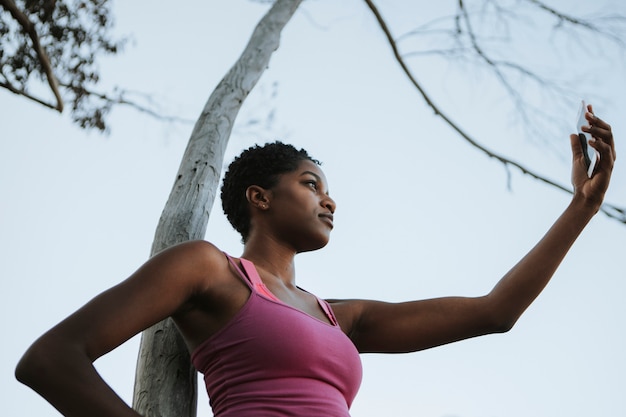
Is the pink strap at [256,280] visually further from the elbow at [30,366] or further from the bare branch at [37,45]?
the bare branch at [37,45]

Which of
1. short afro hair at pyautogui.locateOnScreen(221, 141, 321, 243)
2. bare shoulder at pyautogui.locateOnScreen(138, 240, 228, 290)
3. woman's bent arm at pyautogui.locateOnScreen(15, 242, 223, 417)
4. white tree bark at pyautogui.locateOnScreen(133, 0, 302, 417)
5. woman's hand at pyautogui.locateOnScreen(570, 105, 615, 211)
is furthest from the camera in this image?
short afro hair at pyautogui.locateOnScreen(221, 141, 321, 243)

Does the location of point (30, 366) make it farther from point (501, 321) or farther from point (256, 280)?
point (501, 321)

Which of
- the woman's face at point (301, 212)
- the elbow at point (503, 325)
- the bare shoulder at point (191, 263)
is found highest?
the woman's face at point (301, 212)

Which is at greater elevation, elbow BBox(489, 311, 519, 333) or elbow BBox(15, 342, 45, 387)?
elbow BBox(489, 311, 519, 333)

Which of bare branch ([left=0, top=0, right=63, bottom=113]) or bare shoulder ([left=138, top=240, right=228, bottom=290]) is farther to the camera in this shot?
bare branch ([left=0, top=0, right=63, bottom=113])

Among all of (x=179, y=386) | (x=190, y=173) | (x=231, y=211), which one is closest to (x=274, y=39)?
(x=190, y=173)

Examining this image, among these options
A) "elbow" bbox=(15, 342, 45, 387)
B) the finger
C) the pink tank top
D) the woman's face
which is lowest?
"elbow" bbox=(15, 342, 45, 387)

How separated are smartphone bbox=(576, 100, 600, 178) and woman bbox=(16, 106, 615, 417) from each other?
0.03 m

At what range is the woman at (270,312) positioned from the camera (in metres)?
1.96

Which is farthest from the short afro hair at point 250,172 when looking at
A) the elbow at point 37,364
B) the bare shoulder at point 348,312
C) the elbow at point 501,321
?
the elbow at point 37,364

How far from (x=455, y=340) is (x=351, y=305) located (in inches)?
14.5

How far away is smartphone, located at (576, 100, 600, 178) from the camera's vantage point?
2.80m

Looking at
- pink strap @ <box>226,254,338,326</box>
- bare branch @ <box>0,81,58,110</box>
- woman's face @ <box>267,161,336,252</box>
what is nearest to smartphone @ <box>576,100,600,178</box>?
woman's face @ <box>267,161,336,252</box>

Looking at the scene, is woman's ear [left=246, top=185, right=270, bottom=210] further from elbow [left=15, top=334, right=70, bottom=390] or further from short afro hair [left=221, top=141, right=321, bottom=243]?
elbow [left=15, top=334, right=70, bottom=390]
